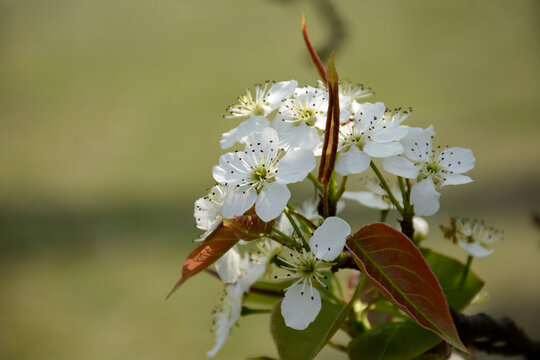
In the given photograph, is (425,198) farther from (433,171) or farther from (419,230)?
(419,230)

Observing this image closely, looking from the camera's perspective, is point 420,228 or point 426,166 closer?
point 426,166

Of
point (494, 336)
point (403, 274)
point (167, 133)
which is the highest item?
point (403, 274)

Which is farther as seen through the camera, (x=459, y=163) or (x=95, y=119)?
(x=95, y=119)

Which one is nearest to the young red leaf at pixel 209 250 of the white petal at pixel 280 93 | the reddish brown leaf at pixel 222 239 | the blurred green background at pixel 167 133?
the reddish brown leaf at pixel 222 239

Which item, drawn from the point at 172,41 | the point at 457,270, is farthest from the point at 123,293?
the point at 172,41

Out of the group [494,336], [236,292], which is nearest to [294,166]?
[236,292]

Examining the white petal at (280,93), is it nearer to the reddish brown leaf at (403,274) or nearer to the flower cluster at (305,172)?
the flower cluster at (305,172)

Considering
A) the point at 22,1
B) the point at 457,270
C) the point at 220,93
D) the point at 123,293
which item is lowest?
the point at 123,293

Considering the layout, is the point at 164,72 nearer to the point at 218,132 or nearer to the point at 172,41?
the point at 172,41
